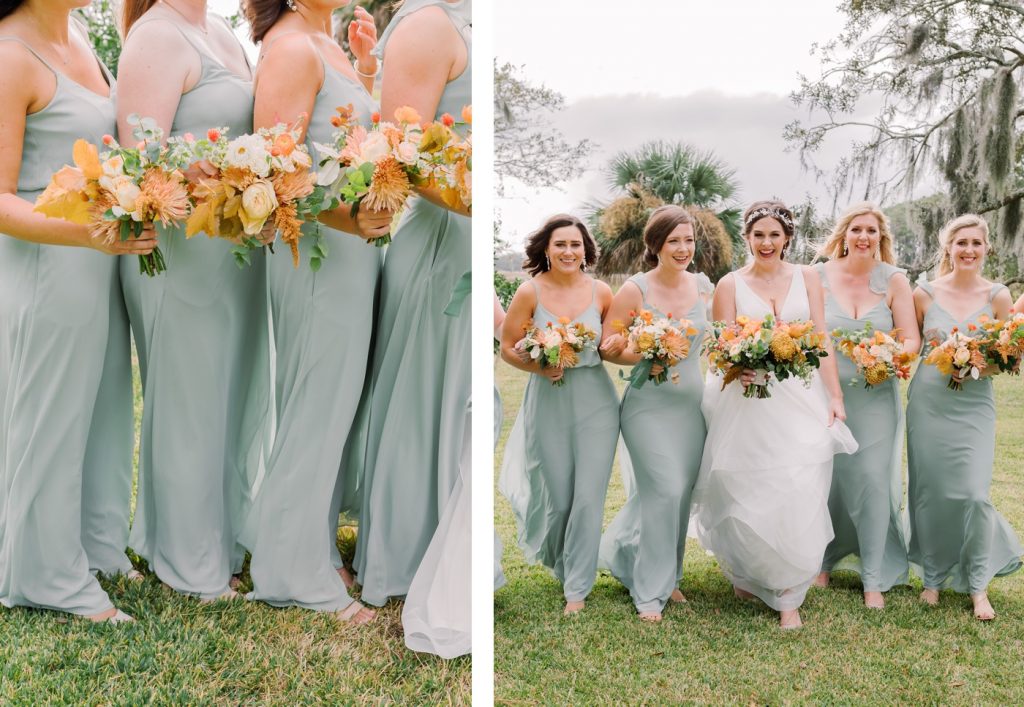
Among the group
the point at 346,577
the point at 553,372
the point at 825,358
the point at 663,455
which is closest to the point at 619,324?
the point at 553,372

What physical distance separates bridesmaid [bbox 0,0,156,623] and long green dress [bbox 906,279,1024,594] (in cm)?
290

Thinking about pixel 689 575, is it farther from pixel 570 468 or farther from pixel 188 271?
pixel 188 271

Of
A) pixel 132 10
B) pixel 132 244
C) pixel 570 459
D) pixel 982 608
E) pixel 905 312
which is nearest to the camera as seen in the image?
pixel 132 244

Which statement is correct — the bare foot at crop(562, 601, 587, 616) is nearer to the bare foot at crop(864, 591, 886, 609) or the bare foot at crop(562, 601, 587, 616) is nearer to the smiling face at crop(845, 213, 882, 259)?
the bare foot at crop(864, 591, 886, 609)

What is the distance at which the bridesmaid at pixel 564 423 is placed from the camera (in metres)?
3.49

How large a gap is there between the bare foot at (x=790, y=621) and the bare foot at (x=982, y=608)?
61cm

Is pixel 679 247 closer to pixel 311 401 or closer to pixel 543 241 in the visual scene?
pixel 543 241

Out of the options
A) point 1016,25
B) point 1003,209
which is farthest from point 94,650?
point 1016,25

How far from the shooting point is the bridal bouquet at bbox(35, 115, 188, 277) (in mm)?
2498

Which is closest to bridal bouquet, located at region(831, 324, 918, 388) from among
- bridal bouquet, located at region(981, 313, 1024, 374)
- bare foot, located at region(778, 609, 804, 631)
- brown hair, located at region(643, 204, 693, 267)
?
bridal bouquet, located at region(981, 313, 1024, 374)

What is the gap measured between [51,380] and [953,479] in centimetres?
321

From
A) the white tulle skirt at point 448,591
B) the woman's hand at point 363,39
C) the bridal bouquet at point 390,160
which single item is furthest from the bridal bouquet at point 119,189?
the white tulle skirt at point 448,591

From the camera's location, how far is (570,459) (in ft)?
11.9

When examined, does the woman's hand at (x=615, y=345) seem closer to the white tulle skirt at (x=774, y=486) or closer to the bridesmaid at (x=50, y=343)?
the white tulle skirt at (x=774, y=486)
